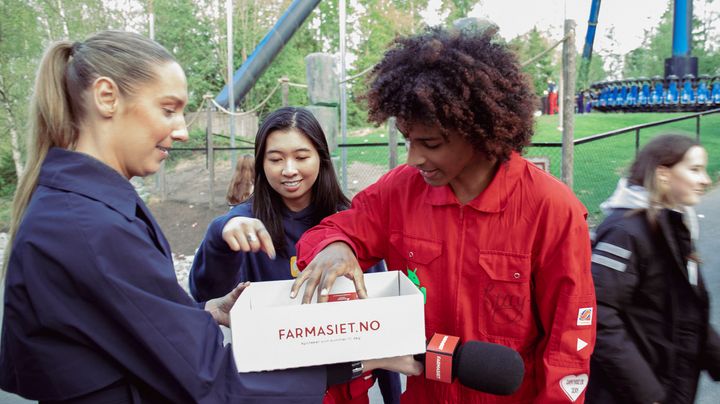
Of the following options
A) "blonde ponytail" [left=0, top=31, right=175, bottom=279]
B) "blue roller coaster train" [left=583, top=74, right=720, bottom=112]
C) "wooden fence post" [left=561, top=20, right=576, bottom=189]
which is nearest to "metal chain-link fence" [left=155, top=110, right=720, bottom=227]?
"wooden fence post" [left=561, top=20, right=576, bottom=189]

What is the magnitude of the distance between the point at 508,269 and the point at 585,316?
0.25 metres

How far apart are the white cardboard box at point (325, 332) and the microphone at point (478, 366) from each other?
0.31 feet

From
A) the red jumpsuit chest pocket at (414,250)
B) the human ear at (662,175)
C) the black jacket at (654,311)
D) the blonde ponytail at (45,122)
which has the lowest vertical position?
the black jacket at (654,311)

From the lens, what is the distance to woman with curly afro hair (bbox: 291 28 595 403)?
158 cm

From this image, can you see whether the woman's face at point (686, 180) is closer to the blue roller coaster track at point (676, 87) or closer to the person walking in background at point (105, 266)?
the person walking in background at point (105, 266)

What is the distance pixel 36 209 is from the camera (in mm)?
1227

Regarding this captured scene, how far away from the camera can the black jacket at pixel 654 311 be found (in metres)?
2.15

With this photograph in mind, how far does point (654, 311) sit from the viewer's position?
2238mm

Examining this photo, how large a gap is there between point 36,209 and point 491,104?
1241 millimetres

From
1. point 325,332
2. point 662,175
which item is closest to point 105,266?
point 325,332

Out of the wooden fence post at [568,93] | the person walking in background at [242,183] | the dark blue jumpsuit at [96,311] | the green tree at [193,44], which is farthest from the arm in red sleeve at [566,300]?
the green tree at [193,44]

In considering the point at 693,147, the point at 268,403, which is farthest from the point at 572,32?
the point at 268,403

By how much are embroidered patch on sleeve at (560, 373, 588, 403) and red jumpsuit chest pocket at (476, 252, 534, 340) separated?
0.57 feet

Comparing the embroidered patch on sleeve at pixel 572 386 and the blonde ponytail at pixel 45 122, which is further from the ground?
the blonde ponytail at pixel 45 122
